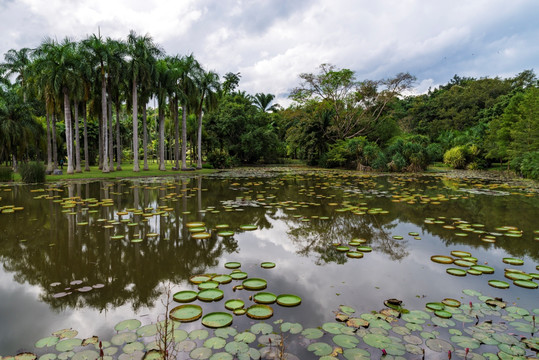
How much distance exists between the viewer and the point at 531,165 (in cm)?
1641

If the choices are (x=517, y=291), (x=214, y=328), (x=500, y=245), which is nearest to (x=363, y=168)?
(x=500, y=245)

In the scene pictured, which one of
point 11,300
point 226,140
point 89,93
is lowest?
point 11,300

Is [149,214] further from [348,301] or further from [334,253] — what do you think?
[348,301]

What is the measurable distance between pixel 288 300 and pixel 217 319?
777 millimetres

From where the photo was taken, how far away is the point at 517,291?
3355 millimetres

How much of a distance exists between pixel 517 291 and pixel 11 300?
5.54 m

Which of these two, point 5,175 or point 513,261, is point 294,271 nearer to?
→ point 513,261

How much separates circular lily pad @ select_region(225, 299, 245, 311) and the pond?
0.09 metres

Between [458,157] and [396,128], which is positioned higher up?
[396,128]

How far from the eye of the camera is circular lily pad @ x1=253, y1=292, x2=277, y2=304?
10.1 ft

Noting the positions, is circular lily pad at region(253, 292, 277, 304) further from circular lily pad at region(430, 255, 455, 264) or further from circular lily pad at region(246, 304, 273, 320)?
circular lily pad at region(430, 255, 455, 264)

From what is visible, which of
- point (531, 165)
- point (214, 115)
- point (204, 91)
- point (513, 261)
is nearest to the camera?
point (513, 261)

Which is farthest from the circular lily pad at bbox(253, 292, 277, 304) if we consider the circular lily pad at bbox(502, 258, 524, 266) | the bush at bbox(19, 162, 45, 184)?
the bush at bbox(19, 162, 45, 184)

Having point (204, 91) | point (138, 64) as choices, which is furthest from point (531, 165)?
point (138, 64)
